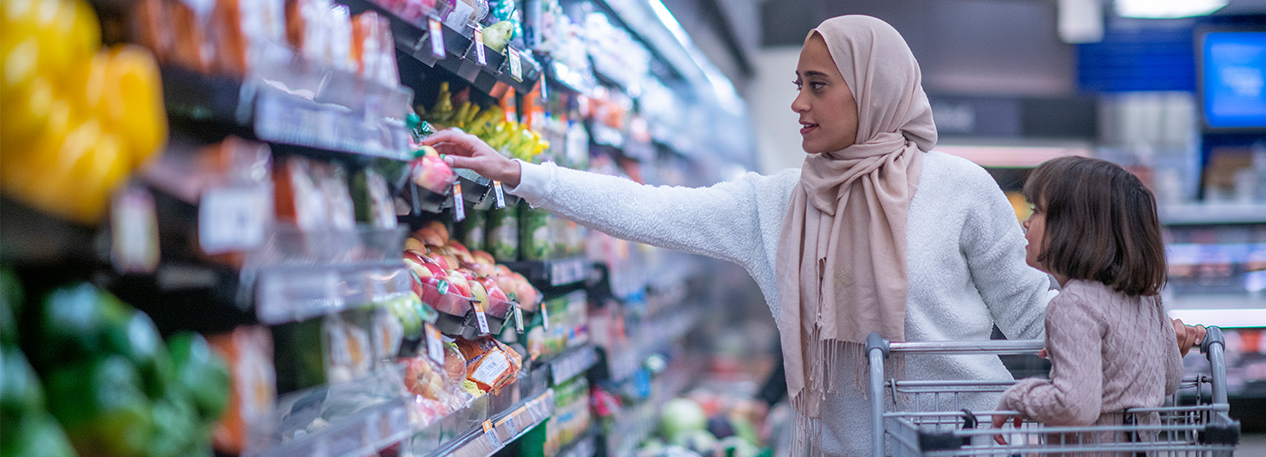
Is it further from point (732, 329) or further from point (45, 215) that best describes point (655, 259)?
point (45, 215)

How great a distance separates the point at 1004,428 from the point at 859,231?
489mm

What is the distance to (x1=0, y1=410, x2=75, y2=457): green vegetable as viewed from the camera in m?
0.69

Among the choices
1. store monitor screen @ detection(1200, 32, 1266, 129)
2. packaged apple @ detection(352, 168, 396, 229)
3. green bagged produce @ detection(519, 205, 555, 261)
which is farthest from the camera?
store monitor screen @ detection(1200, 32, 1266, 129)

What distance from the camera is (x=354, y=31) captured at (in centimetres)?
131

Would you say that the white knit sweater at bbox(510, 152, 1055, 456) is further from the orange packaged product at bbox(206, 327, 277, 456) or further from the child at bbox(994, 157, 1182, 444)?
the orange packaged product at bbox(206, 327, 277, 456)

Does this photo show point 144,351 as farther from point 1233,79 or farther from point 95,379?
point 1233,79

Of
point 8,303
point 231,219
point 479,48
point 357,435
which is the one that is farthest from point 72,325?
point 479,48

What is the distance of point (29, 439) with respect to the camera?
2.27 ft

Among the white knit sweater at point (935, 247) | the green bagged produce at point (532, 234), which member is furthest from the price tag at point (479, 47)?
the green bagged produce at point (532, 234)

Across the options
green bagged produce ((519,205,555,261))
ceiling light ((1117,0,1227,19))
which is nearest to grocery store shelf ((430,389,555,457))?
green bagged produce ((519,205,555,261))

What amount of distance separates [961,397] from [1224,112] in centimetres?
614

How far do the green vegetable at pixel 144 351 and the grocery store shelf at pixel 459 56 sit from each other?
78cm

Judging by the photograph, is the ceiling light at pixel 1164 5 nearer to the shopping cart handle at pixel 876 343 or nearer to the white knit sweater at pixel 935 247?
the white knit sweater at pixel 935 247

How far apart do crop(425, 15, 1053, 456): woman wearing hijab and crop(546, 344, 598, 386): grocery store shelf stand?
0.59 m
